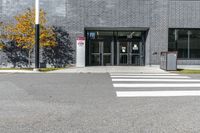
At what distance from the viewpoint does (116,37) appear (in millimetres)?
28766

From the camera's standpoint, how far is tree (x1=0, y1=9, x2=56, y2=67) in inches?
963

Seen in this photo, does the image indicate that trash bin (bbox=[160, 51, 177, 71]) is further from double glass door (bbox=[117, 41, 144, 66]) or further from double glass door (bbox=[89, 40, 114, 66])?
double glass door (bbox=[89, 40, 114, 66])

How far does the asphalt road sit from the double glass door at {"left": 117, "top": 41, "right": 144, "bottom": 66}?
18291 mm

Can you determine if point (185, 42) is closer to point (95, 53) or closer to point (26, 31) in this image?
point (95, 53)

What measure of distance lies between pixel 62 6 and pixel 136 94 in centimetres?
1802

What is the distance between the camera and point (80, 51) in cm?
2588

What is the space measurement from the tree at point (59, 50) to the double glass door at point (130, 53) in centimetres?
458

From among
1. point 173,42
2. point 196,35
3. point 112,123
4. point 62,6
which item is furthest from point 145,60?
point 112,123

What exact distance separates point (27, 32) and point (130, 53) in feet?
29.7

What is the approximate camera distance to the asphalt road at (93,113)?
5.96 m

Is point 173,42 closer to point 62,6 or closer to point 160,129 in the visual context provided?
point 62,6

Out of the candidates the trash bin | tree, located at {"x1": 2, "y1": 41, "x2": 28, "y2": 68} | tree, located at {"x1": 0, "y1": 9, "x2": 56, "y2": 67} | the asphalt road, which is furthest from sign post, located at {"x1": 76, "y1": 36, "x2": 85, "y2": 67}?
the asphalt road

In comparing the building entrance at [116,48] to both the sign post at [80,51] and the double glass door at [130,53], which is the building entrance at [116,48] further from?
the sign post at [80,51]

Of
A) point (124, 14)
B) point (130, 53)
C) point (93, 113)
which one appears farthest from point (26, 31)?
point (93, 113)
